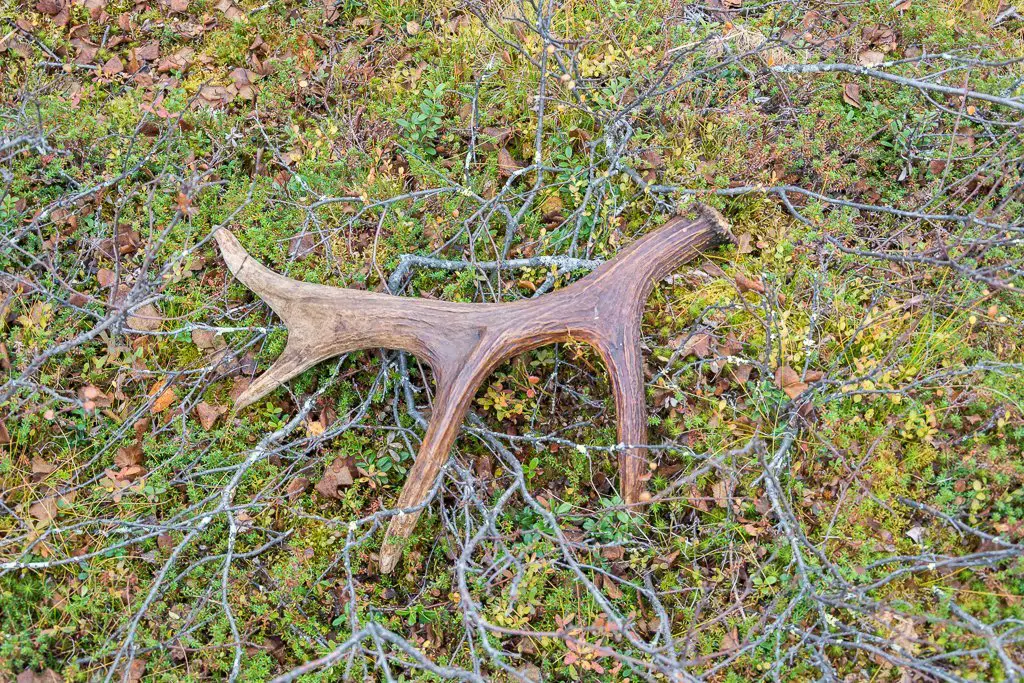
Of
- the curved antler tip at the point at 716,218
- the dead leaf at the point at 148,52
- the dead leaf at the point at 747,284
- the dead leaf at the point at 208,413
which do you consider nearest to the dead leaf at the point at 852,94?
the curved antler tip at the point at 716,218

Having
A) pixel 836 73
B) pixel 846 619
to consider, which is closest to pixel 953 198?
pixel 836 73

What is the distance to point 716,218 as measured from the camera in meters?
3.79

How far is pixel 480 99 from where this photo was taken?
14.5 ft

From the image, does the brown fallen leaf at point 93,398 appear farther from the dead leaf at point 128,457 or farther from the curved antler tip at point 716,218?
the curved antler tip at point 716,218

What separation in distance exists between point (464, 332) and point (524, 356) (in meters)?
0.46

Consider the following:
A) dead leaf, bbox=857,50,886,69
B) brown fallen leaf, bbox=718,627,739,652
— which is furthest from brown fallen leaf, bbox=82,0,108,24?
brown fallen leaf, bbox=718,627,739,652

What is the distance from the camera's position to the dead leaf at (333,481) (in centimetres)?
361

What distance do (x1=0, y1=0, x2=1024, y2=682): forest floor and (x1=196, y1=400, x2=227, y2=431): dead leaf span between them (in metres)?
0.04

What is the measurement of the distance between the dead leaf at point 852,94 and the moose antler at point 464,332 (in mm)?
1522

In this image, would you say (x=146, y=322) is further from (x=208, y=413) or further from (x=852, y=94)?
(x=852, y=94)

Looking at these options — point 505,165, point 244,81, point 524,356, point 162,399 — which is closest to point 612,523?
point 524,356

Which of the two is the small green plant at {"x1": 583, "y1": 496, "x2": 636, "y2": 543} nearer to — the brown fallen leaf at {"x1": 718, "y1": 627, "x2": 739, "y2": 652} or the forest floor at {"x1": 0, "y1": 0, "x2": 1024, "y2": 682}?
the forest floor at {"x1": 0, "y1": 0, "x2": 1024, "y2": 682}

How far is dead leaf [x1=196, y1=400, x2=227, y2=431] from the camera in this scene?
12.3 feet

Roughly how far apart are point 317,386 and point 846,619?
285 centimetres
